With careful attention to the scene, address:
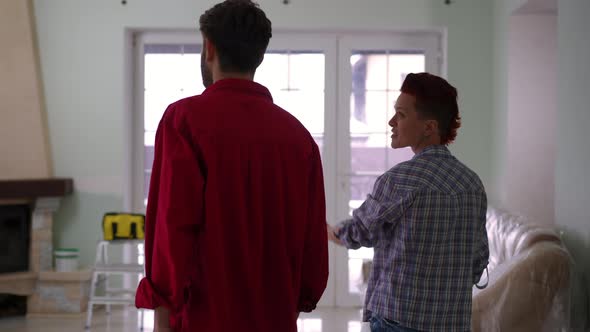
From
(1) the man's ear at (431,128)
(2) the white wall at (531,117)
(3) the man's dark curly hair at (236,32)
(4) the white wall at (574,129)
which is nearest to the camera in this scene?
(3) the man's dark curly hair at (236,32)

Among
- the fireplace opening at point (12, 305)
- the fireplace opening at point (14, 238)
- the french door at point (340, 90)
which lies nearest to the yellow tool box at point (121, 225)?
the fireplace opening at point (14, 238)

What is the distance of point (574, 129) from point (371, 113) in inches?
119

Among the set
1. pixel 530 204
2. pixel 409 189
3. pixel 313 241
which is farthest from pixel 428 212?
pixel 530 204

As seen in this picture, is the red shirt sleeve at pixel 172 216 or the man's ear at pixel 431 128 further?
the man's ear at pixel 431 128

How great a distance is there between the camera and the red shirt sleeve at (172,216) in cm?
157

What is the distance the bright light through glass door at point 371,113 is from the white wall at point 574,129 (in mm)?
2640

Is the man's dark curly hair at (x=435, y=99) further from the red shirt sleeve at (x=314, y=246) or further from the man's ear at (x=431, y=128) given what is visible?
the red shirt sleeve at (x=314, y=246)

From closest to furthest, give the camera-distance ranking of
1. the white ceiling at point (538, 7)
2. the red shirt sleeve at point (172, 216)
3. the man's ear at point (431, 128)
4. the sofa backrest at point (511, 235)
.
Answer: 1. the red shirt sleeve at point (172, 216)
2. the man's ear at point (431, 128)
3. the sofa backrest at point (511, 235)
4. the white ceiling at point (538, 7)

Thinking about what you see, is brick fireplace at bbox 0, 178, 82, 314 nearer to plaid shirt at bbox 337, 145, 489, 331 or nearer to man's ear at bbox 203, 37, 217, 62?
plaid shirt at bbox 337, 145, 489, 331

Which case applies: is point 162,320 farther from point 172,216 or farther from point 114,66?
point 114,66

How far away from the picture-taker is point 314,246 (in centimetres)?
180

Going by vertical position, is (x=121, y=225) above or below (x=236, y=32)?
below

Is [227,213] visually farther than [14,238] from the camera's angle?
No

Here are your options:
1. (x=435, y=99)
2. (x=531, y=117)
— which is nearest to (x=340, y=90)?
(x=531, y=117)
